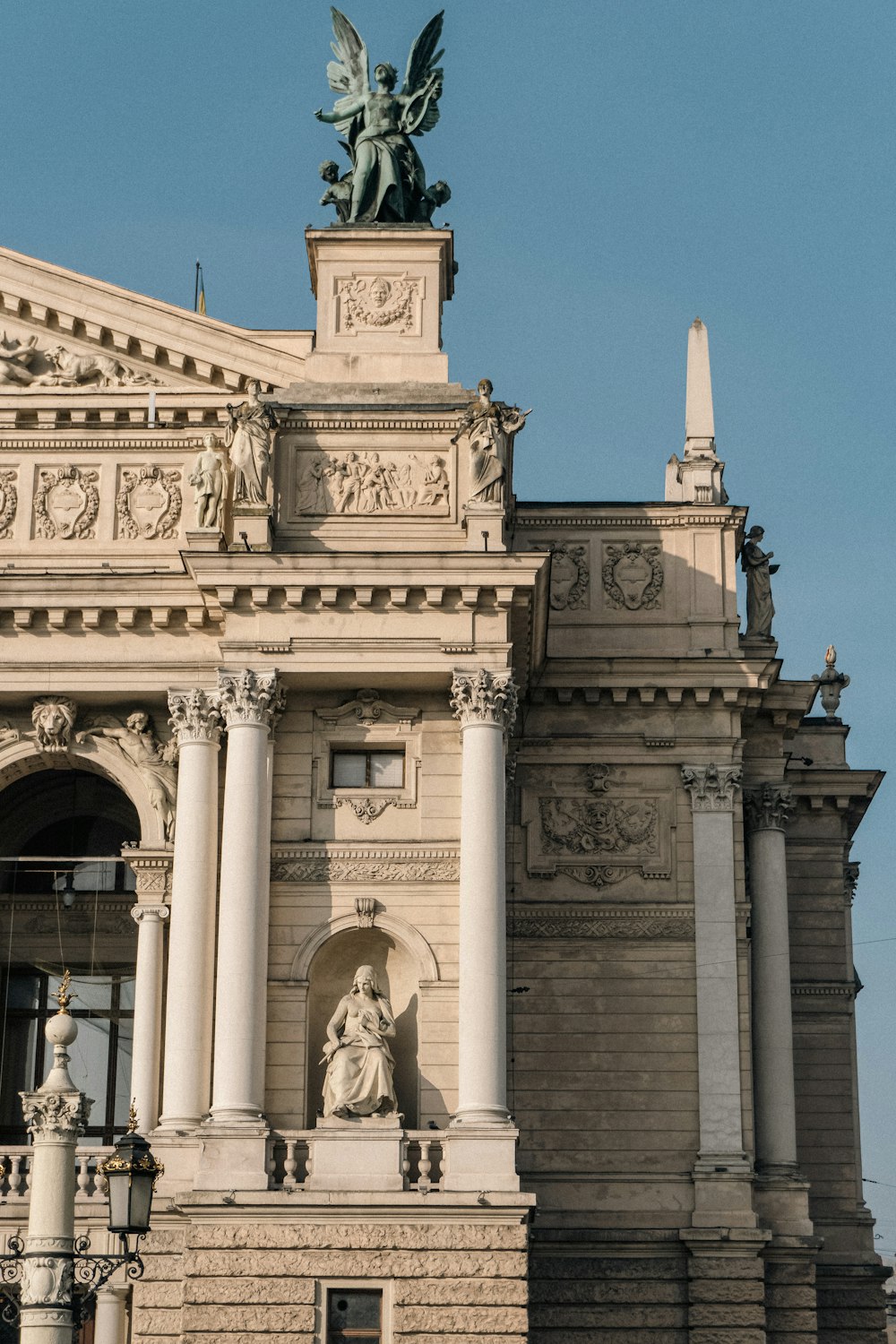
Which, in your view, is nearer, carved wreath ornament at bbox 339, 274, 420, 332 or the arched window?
carved wreath ornament at bbox 339, 274, 420, 332

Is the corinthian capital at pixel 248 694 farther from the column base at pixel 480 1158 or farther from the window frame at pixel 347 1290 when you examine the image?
the window frame at pixel 347 1290

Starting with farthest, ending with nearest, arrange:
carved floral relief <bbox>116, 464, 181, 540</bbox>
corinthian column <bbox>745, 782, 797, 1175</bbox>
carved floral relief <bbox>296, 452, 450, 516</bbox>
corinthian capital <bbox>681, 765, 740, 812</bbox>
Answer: corinthian column <bbox>745, 782, 797, 1175</bbox>
corinthian capital <bbox>681, 765, 740, 812</bbox>
carved floral relief <bbox>116, 464, 181, 540</bbox>
carved floral relief <bbox>296, 452, 450, 516</bbox>

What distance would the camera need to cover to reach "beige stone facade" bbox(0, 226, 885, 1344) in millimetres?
32156

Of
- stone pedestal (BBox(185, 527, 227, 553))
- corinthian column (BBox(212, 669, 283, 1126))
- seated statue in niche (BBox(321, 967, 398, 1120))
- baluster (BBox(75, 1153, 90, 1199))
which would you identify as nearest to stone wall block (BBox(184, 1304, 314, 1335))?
corinthian column (BBox(212, 669, 283, 1126))

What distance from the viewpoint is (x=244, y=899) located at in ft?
109

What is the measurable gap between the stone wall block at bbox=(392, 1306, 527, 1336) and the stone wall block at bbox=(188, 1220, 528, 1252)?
75 centimetres

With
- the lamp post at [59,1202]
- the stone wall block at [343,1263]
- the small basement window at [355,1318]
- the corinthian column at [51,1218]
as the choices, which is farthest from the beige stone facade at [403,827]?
the corinthian column at [51,1218]

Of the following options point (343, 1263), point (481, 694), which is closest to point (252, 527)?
point (481, 694)

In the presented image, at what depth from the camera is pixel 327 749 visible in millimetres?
35031

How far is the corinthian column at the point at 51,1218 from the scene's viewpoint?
65.1ft

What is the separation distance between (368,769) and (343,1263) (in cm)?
727

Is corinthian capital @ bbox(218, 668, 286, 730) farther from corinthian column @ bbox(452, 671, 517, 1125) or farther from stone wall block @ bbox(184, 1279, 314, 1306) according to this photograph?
stone wall block @ bbox(184, 1279, 314, 1306)

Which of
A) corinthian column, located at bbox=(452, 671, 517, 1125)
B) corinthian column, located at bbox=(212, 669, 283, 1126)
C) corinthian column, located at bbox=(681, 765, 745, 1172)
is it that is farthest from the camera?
corinthian column, located at bbox=(681, 765, 745, 1172)

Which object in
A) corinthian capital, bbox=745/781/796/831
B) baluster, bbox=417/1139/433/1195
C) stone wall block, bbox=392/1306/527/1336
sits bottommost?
stone wall block, bbox=392/1306/527/1336
